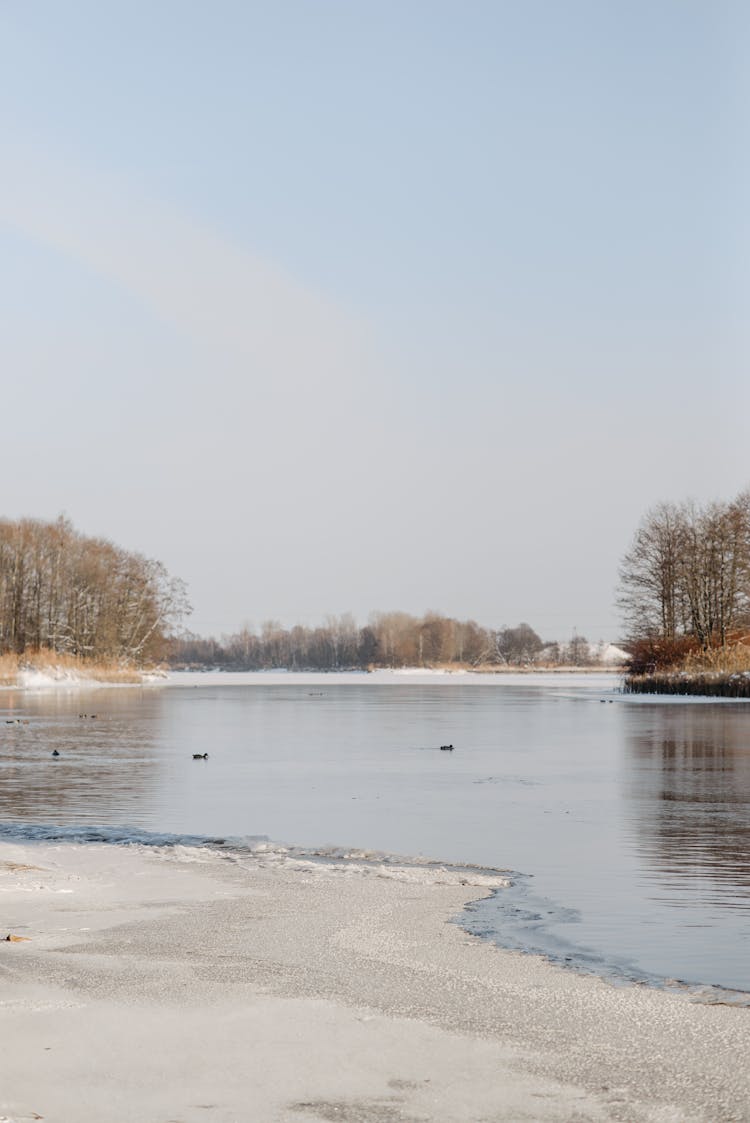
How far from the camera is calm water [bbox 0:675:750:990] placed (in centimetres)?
844

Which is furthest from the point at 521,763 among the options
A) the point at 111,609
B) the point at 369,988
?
the point at 111,609

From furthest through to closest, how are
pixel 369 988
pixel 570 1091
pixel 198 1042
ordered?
pixel 369 988
pixel 198 1042
pixel 570 1091

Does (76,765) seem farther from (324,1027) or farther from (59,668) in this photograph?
(59,668)

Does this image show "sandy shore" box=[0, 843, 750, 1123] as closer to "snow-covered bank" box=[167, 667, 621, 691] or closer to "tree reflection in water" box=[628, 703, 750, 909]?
"tree reflection in water" box=[628, 703, 750, 909]

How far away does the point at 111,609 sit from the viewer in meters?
88.8

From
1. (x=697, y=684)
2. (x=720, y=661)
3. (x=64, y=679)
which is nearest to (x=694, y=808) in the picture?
(x=697, y=684)

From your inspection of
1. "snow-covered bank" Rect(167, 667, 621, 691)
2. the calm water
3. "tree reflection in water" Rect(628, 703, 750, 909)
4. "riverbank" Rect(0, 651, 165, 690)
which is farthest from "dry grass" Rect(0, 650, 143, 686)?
"tree reflection in water" Rect(628, 703, 750, 909)

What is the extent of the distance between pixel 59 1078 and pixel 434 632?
567 ft

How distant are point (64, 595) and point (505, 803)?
3019 inches

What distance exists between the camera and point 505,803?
53.5 feet

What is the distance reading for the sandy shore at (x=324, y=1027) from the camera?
464cm

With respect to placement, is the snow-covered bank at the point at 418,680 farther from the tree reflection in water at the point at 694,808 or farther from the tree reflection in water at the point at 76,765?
the tree reflection in water at the point at 694,808

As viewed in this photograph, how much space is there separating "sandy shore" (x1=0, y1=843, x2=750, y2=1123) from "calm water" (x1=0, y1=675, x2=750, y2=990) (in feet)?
3.12

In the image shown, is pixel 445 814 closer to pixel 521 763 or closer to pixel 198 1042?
pixel 521 763
